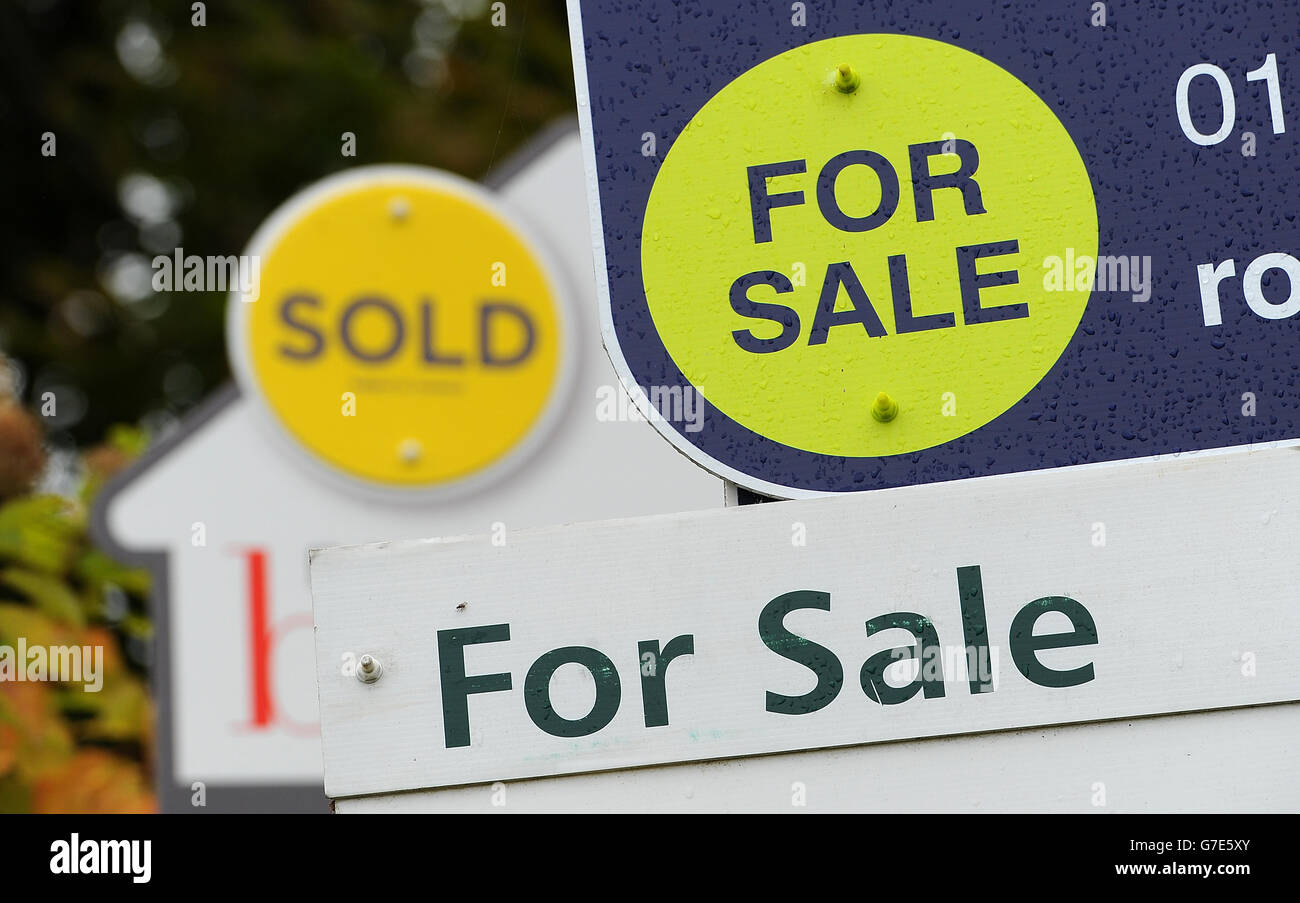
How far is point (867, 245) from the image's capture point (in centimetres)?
147

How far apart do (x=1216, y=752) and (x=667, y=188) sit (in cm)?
66

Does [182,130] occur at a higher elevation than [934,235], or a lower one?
higher

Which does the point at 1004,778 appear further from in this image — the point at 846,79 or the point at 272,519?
the point at 272,519

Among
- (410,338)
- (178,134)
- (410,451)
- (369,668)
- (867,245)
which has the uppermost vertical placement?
(178,134)

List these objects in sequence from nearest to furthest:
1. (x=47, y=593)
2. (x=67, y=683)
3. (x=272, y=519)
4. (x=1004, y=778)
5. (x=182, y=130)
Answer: (x=1004, y=778) < (x=47, y=593) < (x=67, y=683) < (x=272, y=519) < (x=182, y=130)

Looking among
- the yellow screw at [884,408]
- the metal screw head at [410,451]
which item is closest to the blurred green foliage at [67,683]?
the metal screw head at [410,451]

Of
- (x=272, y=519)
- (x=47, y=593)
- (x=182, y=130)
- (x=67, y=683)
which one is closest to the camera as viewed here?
(x=47, y=593)

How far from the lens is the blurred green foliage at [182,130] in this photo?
7766mm

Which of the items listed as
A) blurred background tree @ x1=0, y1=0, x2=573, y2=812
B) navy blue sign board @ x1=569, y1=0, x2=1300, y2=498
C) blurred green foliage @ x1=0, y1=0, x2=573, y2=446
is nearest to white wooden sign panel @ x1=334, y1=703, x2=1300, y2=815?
navy blue sign board @ x1=569, y1=0, x2=1300, y2=498

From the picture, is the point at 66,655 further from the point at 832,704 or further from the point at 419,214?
the point at 832,704

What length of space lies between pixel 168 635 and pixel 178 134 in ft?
18.3

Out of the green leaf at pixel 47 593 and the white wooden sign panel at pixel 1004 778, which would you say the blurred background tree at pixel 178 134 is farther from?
the white wooden sign panel at pixel 1004 778

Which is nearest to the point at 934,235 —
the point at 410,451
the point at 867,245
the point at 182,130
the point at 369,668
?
the point at 867,245

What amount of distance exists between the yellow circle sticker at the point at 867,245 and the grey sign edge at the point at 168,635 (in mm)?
1914
